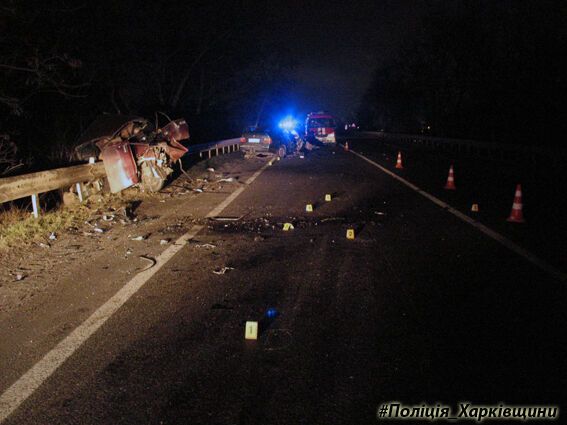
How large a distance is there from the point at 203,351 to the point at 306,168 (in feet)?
48.1

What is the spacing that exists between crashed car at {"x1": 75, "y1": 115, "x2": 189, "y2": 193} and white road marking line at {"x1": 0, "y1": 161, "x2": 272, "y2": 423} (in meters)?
4.95

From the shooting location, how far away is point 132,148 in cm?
1083

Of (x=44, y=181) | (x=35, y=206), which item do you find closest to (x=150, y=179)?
(x=44, y=181)

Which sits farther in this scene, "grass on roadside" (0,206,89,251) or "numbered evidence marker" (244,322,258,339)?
"grass on roadside" (0,206,89,251)

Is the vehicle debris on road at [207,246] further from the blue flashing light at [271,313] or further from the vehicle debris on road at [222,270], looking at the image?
the blue flashing light at [271,313]

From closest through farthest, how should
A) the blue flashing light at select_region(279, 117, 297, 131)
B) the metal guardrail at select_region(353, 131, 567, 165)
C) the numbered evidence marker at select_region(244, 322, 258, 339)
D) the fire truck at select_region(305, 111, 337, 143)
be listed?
the numbered evidence marker at select_region(244, 322, 258, 339) < the metal guardrail at select_region(353, 131, 567, 165) < the blue flashing light at select_region(279, 117, 297, 131) < the fire truck at select_region(305, 111, 337, 143)

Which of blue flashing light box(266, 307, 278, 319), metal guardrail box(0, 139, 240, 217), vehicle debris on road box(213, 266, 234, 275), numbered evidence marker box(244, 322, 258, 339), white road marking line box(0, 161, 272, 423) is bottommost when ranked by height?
white road marking line box(0, 161, 272, 423)

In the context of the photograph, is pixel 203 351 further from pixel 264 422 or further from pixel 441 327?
pixel 441 327

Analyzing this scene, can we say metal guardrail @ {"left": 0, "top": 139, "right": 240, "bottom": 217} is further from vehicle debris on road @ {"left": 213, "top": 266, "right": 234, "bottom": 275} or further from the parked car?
the parked car

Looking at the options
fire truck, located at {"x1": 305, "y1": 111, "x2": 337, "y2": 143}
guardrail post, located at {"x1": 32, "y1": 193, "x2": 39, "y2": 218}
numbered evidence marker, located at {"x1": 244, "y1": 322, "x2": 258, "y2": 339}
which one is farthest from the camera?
fire truck, located at {"x1": 305, "y1": 111, "x2": 337, "y2": 143}

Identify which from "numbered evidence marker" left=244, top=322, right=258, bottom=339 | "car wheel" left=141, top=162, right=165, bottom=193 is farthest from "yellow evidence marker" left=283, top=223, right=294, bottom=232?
"car wheel" left=141, top=162, right=165, bottom=193

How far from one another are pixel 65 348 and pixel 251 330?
1549 mm

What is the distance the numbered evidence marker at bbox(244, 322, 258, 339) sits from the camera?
380cm

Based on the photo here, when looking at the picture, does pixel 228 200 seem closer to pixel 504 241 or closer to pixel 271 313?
pixel 504 241
